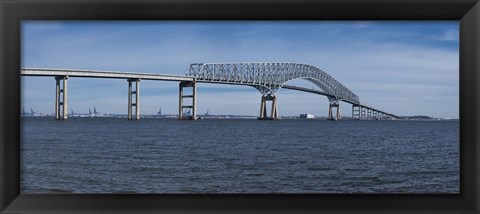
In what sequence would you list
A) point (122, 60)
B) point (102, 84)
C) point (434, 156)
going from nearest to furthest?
point (434, 156) < point (102, 84) < point (122, 60)

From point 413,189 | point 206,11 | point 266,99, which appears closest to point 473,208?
point 206,11

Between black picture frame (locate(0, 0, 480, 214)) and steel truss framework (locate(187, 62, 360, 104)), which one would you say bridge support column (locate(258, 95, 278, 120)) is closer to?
steel truss framework (locate(187, 62, 360, 104))

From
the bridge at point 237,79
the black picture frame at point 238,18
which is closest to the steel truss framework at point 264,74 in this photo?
the bridge at point 237,79

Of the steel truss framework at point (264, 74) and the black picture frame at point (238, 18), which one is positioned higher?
the steel truss framework at point (264, 74)

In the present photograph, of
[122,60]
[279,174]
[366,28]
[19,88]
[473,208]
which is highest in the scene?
[366,28]

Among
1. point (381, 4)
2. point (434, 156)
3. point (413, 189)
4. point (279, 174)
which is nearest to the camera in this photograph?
point (381, 4)

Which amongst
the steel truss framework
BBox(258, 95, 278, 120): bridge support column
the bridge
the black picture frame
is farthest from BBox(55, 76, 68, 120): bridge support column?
the black picture frame

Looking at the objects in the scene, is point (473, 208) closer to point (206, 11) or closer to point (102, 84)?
point (206, 11)

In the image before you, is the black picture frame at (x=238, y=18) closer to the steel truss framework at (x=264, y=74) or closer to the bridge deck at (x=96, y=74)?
the bridge deck at (x=96, y=74)
